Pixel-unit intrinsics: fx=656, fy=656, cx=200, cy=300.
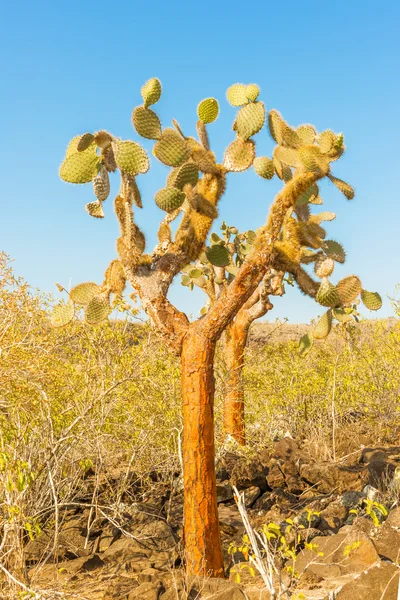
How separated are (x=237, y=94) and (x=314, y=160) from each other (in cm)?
126

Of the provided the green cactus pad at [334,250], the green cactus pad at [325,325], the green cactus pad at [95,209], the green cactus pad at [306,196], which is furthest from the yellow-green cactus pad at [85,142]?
the green cactus pad at [325,325]

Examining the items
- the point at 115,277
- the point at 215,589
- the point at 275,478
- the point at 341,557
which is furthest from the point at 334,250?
the point at 215,589

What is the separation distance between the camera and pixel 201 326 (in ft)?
18.7

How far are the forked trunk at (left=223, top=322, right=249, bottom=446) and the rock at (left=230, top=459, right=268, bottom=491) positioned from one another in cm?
44

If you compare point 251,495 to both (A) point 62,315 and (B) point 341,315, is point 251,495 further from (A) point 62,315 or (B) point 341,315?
(A) point 62,315

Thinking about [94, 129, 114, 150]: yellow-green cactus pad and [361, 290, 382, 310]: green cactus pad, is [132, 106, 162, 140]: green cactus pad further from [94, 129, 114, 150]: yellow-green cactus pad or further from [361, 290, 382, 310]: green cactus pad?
[361, 290, 382, 310]: green cactus pad

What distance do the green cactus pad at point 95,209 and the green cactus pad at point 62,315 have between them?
1045 mm

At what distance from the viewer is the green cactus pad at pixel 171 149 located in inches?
240

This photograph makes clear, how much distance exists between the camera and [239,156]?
638 cm

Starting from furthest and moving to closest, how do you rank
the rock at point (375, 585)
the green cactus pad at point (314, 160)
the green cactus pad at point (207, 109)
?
the green cactus pad at point (207, 109) < the green cactus pad at point (314, 160) < the rock at point (375, 585)

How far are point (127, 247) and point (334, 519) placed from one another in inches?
147

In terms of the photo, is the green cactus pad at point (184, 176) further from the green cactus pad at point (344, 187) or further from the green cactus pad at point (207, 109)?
the green cactus pad at point (344, 187)

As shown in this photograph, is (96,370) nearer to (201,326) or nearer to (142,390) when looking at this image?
(142,390)

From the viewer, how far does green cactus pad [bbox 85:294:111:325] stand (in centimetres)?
672
